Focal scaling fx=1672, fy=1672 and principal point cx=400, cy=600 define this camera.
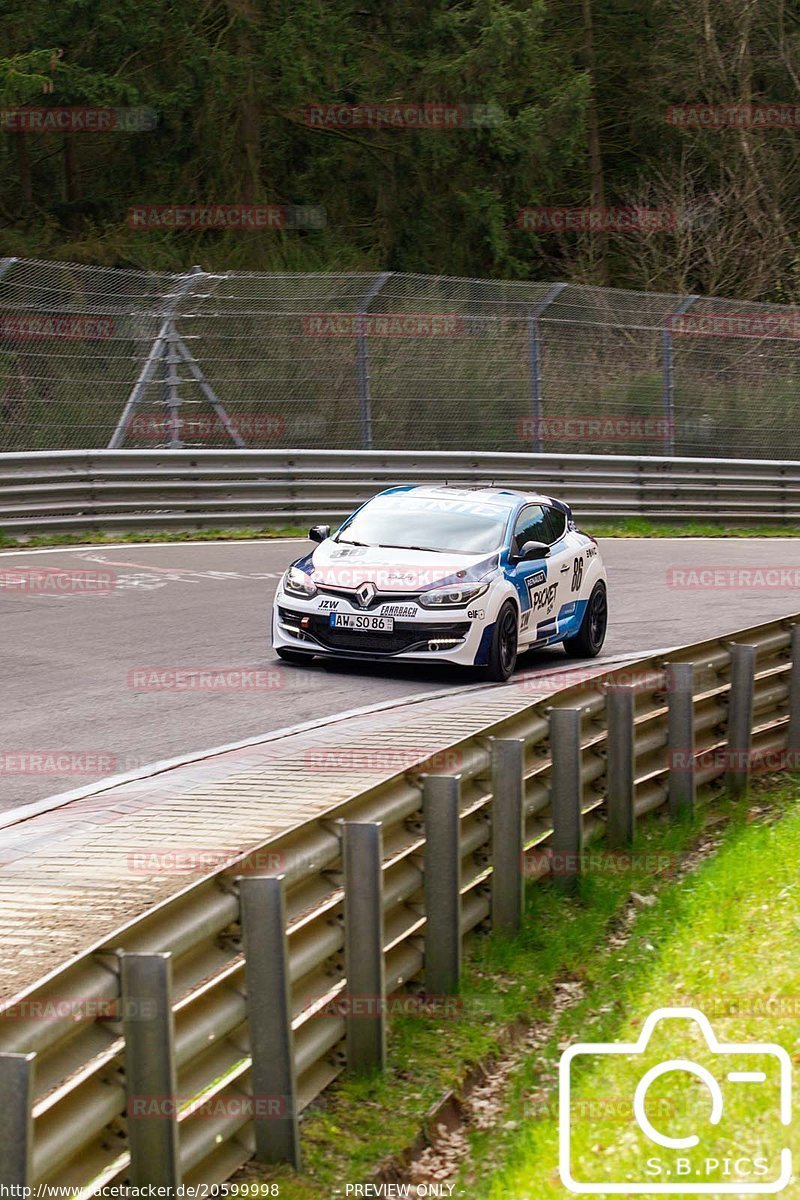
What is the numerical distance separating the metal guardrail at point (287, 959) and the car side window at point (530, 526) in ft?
12.6

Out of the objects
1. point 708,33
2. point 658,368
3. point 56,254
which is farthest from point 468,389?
point 708,33

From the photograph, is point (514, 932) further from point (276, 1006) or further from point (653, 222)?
point (653, 222)

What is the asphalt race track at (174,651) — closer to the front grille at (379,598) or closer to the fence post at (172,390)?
the front grille at (379,598)

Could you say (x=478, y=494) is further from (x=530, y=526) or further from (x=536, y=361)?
(x=536, y=361)

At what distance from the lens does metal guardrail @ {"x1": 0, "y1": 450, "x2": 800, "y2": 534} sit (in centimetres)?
2086

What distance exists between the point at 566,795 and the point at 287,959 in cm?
348

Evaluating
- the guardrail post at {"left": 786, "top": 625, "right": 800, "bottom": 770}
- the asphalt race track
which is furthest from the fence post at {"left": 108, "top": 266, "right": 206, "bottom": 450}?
the guardrail post at {"left": 786, "top": 625, "right": 800, "bottom": 770}

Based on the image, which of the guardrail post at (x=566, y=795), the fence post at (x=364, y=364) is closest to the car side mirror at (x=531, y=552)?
the guardrail post at (x=566, y=795)

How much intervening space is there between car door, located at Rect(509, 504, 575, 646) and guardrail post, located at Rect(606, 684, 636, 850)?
3.78 m

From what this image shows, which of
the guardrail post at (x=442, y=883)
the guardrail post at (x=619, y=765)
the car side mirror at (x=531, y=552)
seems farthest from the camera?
the car side mirror at (x=531, y=552)

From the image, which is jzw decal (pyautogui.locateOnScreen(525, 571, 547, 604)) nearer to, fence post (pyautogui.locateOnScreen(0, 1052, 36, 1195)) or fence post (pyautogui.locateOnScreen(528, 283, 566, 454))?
fence post (pyautogui.locateOnScreen(0, 1052, 36, 1195))

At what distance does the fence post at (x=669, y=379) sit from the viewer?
26.9 m

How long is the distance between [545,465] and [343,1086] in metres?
19.9

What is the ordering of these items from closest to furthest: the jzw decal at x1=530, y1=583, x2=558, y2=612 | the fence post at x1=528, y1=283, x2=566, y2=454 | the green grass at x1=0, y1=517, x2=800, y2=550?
the jzw decal at x1=530, y1=583, x2=558, y2=612
the green grass at x1=0, y1=517, x2=800, y2=550
the fence post at x1=528, y1=283, x2=566, y2=454
